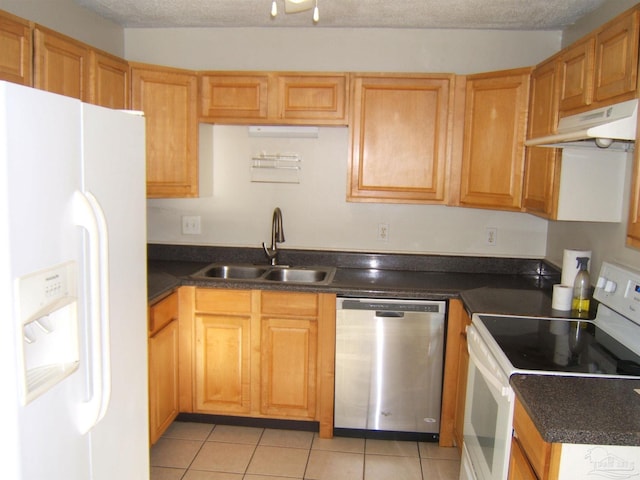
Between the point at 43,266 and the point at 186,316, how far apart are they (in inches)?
75.3

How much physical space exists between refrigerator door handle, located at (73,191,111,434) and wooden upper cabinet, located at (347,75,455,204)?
198 centimetres

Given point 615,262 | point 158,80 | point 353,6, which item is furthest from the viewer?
point 158,80

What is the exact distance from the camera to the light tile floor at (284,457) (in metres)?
2.70

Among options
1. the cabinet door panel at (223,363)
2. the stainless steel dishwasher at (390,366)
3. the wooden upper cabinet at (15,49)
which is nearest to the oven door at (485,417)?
the stainless steel dishwasher at (390,366)

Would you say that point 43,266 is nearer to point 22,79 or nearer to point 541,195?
point 22,79

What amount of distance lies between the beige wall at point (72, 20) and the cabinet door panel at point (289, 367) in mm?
1838

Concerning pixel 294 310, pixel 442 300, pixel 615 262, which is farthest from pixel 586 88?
pixel 294 310

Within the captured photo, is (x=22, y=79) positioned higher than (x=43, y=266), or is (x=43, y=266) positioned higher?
(x=22, y=79)

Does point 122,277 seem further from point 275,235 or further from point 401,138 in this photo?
point 401,138

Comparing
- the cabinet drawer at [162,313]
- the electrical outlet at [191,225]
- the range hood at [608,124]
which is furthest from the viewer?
the electrical outlet at [191,225]

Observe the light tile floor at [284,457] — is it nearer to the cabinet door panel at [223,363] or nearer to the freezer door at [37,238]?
the cabinet door panel at [223,363]

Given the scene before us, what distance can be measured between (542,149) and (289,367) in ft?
5.66

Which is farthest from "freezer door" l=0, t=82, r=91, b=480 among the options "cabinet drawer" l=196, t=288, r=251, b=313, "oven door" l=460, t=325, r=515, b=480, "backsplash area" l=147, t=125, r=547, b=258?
"backsplash area" l=147, t=125, r=547, b=258

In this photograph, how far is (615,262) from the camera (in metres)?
2.39
